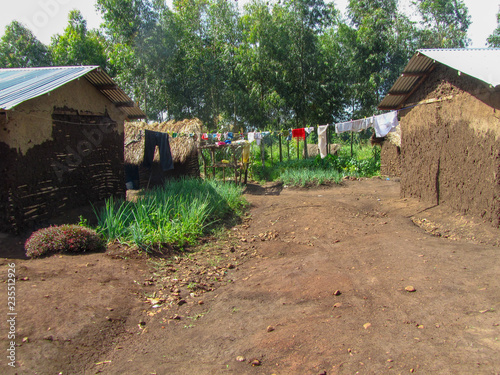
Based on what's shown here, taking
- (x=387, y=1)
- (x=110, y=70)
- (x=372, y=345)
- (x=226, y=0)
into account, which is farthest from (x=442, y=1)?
(x=372, y=345)

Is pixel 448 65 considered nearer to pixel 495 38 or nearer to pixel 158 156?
pixel 158 156

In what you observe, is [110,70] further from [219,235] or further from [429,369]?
[429,369]

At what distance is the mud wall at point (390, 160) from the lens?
13812mm

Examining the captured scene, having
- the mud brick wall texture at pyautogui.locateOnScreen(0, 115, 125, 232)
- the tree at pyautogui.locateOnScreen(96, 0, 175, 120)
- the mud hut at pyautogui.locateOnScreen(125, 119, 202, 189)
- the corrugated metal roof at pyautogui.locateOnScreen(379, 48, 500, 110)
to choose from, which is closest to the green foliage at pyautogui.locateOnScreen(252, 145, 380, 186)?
the mud hut at pyautogui.locateOnScreen(125, 119, 202, 189)

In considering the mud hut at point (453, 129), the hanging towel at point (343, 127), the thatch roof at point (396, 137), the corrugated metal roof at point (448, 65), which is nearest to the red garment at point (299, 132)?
the hanging towel at point (343, 127)

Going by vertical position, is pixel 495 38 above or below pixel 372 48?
above

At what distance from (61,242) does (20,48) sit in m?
18.1

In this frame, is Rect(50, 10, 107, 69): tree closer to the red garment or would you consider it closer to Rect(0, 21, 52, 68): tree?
Answer: Rect(0, 21, 52, 68): tree

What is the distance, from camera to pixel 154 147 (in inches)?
425

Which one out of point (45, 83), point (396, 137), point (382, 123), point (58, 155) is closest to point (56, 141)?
point (58, 155)

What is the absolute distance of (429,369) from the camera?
2562mm

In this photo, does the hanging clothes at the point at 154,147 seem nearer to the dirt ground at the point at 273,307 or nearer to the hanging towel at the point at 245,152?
the hanging towel at the point at 245,152

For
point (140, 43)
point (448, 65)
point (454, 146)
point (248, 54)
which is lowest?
point (454, 146)

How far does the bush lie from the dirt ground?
0.22m
